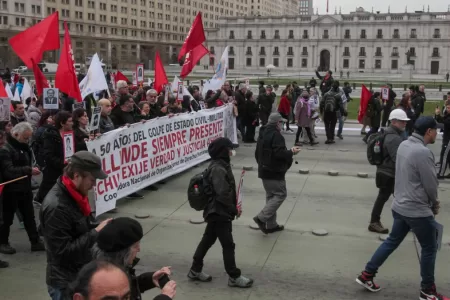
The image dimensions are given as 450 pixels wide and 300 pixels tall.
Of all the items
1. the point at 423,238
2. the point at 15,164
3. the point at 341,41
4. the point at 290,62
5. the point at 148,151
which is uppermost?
the point at 341,41

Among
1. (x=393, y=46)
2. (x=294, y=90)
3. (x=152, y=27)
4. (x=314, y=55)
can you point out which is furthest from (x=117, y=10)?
(x=294, y=90)

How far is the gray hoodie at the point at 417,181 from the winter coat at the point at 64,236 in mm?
3229

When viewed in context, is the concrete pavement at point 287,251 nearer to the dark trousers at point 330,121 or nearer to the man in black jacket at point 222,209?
the man in black jacket at point 222,209

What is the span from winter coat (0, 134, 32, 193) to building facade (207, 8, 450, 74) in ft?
334

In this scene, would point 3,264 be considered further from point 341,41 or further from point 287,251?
point 341,41

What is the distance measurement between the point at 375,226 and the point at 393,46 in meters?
110

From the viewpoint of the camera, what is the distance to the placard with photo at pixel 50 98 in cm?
900

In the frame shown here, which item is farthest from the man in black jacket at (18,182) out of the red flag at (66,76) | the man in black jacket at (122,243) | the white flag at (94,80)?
the white flag at (94,80)

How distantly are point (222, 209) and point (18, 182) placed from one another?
2832 mm

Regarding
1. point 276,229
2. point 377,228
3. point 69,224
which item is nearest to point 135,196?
point 276,229

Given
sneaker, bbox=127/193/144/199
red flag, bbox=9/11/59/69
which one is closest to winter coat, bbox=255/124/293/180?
sneaker, bbox=127/193/144/199

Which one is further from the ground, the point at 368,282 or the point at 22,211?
the point at 22,211

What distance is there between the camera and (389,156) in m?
7.01

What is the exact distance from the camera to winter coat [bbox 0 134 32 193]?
20.7 ft
